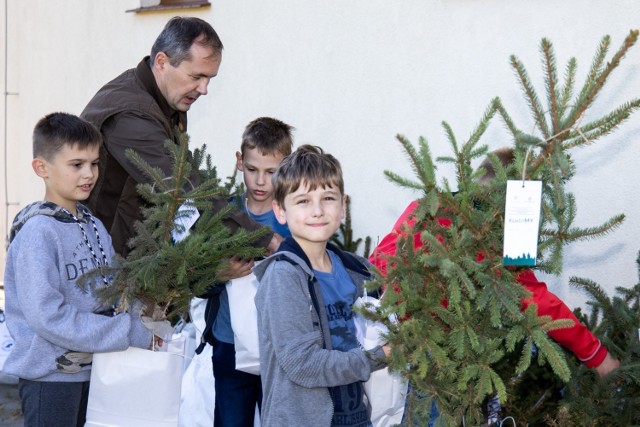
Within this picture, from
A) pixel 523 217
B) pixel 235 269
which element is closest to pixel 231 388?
pixel 235 269

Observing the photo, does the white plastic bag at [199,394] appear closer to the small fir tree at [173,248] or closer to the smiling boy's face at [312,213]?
the small fir tree at [173,248]

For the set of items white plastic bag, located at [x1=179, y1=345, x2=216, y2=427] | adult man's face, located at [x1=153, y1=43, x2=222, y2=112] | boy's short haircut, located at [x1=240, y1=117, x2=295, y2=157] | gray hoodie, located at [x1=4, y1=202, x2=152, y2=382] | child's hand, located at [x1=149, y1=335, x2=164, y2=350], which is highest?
adult man's face, located at [x1=153, y1=43, x2=222, y2=112]

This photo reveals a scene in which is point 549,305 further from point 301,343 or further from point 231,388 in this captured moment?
point 231,388

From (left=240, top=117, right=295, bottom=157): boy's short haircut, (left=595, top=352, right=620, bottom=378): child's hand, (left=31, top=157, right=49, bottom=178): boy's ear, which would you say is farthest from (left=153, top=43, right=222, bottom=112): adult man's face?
(left=595, top=352, right=620, bottom=378): child's hand

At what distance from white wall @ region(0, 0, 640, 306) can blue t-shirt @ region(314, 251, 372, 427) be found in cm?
215

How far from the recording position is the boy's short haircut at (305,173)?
326 cm

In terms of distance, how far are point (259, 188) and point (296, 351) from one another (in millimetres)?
1643

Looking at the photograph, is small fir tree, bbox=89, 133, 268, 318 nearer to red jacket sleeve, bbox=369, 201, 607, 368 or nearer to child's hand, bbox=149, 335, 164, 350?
child's hand, bbox=149, 335, 164, 350

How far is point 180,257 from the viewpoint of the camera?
3.52 m

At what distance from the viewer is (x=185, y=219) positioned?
3623mm

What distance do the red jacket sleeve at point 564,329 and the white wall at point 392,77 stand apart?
1251 millimetres

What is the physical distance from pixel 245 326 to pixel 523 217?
1.39 meters

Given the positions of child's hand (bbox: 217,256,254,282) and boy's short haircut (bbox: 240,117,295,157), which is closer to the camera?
child's hand (bbox: 217,256,254,282)

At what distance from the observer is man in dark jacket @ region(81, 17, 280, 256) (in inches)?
155
